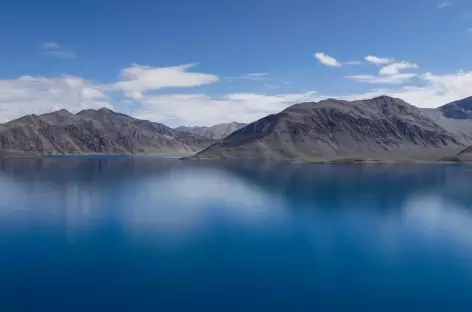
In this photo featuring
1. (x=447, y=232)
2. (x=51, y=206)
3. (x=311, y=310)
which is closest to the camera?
(x=311, y=310)

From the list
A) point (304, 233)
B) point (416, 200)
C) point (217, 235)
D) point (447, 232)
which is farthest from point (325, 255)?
point (416, 200)

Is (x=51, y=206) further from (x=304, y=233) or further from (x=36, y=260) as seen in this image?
(x=304, y=233)

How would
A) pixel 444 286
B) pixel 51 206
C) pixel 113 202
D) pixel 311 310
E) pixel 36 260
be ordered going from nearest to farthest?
pixel 311 310, pixel 444 286, pixel 36 260, pixel 51 206, pixel 113 202

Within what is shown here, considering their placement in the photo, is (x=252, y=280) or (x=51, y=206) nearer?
(x=252, y=280)

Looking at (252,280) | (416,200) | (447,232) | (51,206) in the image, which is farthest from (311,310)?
(416,200)

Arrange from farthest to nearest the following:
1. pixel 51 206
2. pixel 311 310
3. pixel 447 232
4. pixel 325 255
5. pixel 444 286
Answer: pixel 51 206, pixel 447 232, pixel 325 255, pixel 444 286, pixel 311 310

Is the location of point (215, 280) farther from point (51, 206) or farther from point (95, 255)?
point (51, 206)
